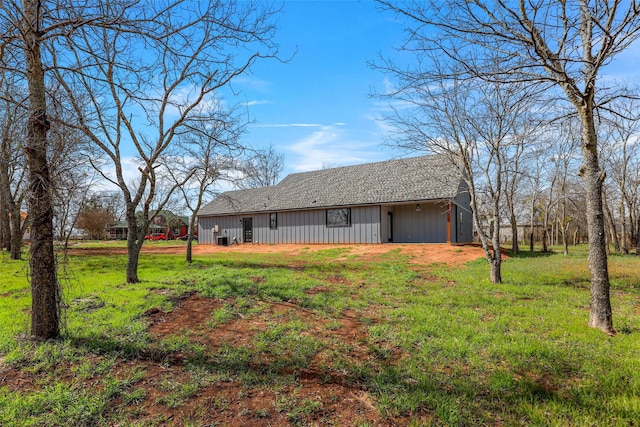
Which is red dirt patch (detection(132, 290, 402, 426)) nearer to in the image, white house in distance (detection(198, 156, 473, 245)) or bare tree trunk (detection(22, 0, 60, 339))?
bare tree trunk (detection(22, 0, 60, 339))

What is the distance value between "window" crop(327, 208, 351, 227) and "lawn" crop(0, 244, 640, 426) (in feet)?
41.3

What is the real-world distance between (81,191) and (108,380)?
8.31 feet

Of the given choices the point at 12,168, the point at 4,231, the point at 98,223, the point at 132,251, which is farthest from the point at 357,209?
the point at 98,223

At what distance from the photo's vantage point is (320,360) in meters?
4.01

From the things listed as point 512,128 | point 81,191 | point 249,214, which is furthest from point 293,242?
point 81,191

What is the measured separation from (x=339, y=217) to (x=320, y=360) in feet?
53.3

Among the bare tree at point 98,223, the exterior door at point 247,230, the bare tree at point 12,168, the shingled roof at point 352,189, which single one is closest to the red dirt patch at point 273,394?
the bare tree at point 12,168

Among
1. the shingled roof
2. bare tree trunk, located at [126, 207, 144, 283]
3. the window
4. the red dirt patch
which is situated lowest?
the red dirt patch

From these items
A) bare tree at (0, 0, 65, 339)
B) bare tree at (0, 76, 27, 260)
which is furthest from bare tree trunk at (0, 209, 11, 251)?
bare tree at (0, 0, 65, 339)

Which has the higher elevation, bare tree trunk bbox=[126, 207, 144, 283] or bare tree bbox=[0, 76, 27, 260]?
bare tree bbox=[0, 76, 27, 260]

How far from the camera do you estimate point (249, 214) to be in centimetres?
2438

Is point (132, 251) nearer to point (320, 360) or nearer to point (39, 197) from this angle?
point (39, 197)

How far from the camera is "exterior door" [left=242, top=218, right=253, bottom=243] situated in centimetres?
2447

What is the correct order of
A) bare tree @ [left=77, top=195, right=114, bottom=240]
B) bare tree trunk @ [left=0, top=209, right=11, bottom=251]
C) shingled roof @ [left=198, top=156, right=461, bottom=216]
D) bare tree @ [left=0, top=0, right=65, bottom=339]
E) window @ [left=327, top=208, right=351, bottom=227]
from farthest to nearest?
bare tree @ [left=77, top=195, right=114, bottom=240] < window @ [left=327, top=208, right=351, bottom=227] < bare tree trunk @ [left=0, top=209, right=11, bottom=251] < shingled roof @ [left=198, top=156, right=461, bottom=216] < bare tree @ [left=0, top=0, right=65, bottom=339]
